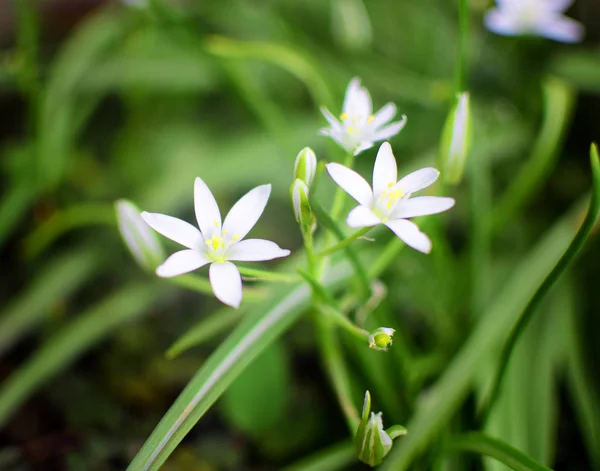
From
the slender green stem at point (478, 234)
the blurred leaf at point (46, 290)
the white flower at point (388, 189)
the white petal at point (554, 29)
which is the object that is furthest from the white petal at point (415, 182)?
the blurred leaf at point (46, 290)

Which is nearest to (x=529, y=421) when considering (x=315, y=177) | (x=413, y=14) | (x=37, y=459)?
(x=315, y=177)

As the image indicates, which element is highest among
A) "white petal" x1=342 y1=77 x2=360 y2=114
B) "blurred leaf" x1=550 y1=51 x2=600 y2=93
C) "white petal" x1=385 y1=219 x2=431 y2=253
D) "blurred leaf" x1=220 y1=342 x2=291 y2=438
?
"white petal" x1=342 y1=77 x2=360 y2=114

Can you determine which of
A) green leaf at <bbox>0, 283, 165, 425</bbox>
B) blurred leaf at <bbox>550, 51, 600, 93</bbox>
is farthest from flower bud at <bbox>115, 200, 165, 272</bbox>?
blurred leaf at <bbox>550, 51, 600, 93</bbox>

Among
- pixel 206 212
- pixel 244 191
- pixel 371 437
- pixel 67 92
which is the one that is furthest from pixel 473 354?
pixel 67 92

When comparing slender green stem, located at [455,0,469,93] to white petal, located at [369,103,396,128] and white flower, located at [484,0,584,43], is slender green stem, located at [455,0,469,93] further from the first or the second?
white flower, located at [484,0,584,43]

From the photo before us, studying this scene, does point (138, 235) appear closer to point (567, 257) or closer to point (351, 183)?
point (351, 183)

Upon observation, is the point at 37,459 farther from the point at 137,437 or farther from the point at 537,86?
the point at 537,86

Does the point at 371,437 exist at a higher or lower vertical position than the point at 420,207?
lower
